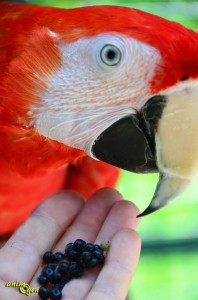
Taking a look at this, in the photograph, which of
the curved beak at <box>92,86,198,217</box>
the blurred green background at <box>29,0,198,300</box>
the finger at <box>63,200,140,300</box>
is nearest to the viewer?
the curved beak at <box>92,86,198,217</box>

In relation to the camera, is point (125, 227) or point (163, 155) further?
point (125, 227)

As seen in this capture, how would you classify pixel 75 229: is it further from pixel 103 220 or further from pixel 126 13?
pixel 126 13

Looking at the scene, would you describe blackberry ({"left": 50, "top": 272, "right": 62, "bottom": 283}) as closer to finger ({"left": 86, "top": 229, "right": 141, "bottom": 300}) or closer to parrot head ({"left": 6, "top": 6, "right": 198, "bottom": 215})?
finger ({"left": 86, "top": 229, "right": 141, "bottom": 300})

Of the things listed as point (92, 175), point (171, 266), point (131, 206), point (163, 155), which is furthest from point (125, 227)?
point (171, 266)

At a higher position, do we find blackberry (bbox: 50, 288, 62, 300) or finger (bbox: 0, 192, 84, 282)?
finger (bbox: 0, 192, 84, 282)

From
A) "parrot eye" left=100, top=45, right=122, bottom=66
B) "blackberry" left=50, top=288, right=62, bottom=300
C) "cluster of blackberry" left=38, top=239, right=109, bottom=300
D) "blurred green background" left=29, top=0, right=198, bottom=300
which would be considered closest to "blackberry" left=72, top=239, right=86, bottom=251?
"cluster of blackberry" left=38, top=239, right=109, bottom=300

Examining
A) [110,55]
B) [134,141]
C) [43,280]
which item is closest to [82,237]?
[43,280]

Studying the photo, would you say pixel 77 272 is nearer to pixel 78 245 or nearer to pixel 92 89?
pixel 78 245
